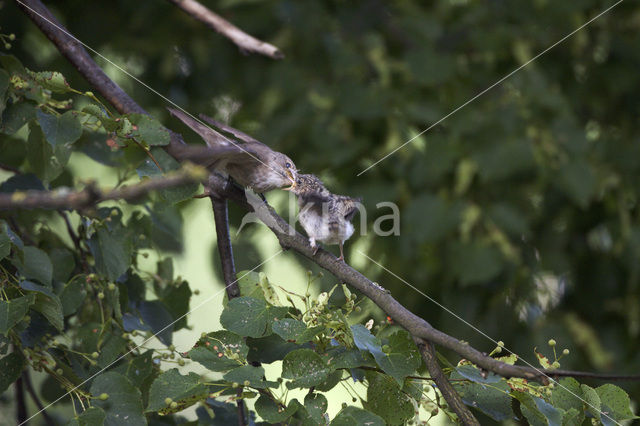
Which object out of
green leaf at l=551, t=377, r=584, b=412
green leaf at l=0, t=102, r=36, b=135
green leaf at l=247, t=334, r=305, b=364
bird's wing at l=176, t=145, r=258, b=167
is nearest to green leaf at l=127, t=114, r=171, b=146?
bird's wing at l=176, t=145, r=258, b=167

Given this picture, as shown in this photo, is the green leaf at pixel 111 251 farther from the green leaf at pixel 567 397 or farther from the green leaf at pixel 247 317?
the green leaf at pixel 567 397

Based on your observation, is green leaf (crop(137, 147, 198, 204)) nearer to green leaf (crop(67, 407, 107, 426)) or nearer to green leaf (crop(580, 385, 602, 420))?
green leaf (crop(67, 407, 107, 426))

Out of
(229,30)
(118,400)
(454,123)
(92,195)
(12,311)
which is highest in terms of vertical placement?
(92,195)

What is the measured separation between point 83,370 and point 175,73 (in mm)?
917

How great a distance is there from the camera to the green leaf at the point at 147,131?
0.72 metres

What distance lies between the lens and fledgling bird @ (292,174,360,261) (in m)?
0.72

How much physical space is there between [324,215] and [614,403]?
0.33 m

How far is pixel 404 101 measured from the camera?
58.6 inches

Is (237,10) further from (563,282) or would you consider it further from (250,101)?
(563,282)

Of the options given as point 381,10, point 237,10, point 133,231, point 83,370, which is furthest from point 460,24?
point 83,370

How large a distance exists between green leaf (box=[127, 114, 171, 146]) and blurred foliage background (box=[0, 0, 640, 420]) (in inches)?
26.3

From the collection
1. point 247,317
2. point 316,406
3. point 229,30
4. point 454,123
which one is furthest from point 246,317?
point 454,123

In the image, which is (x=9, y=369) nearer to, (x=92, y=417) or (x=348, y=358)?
(x=92, y=417)

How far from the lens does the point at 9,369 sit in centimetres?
71
